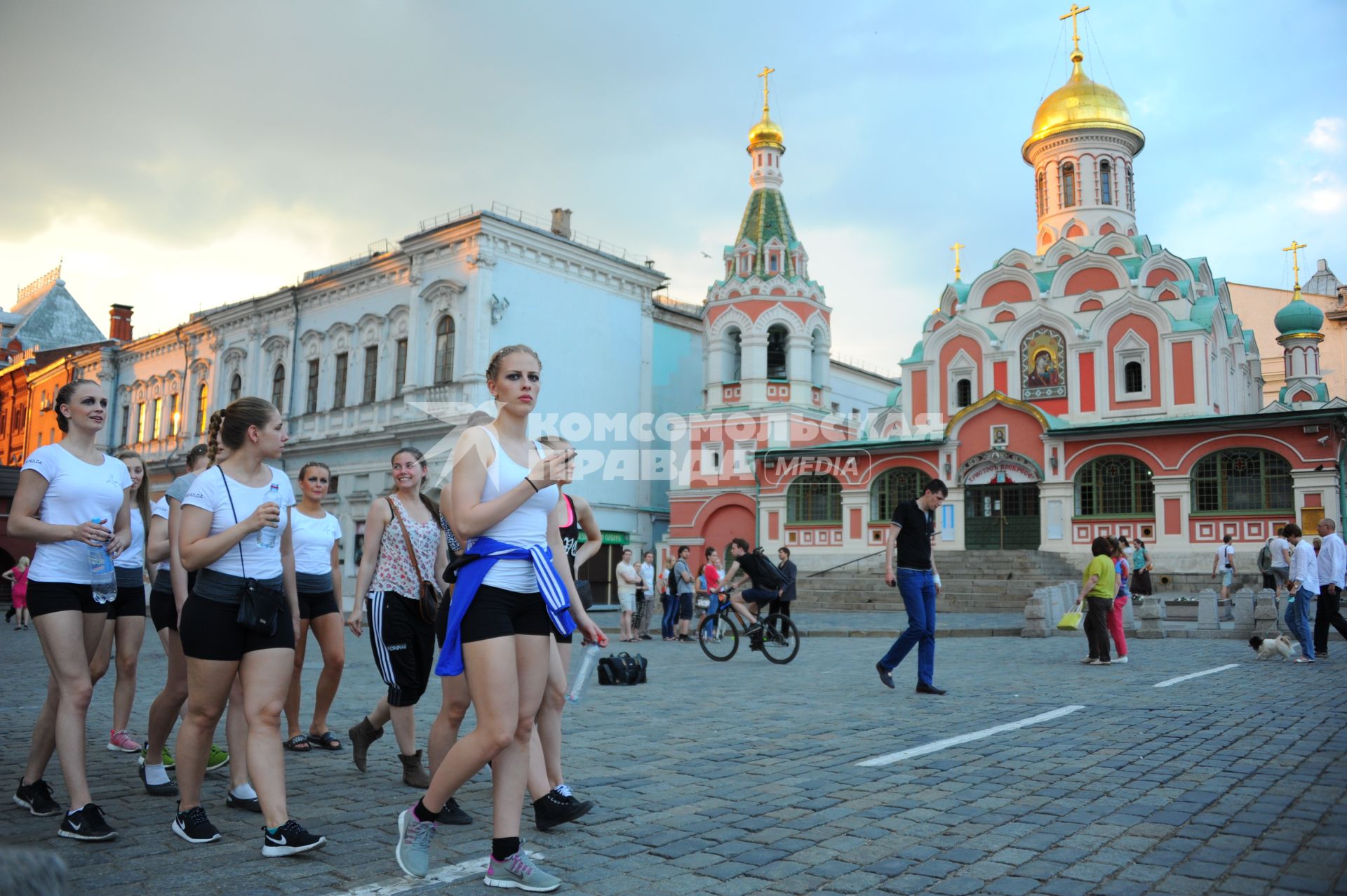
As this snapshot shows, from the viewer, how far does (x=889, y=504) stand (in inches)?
1366

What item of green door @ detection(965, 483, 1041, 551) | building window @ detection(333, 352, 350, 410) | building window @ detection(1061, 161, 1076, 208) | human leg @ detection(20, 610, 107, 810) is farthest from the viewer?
building window @ detection(1061, 161, 1076, 208)

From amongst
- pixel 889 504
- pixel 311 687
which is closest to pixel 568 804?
pixel 311 687

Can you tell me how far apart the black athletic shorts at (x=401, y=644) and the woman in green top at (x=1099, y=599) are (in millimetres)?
9211

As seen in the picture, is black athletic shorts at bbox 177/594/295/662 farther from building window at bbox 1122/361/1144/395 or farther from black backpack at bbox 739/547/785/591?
building window at bbox 1122/361/1144/395

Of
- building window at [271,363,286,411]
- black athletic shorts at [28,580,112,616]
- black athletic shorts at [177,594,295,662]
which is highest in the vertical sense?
Result: building window at [271,363,286,411]

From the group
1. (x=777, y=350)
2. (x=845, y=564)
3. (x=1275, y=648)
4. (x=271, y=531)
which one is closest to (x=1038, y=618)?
(x=1275, y=648)

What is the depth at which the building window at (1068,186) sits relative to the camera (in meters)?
40.2

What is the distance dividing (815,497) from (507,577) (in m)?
32.9

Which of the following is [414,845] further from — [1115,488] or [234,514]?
[1115,488]

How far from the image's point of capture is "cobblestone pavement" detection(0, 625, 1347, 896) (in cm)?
400

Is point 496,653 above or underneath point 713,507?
underneath

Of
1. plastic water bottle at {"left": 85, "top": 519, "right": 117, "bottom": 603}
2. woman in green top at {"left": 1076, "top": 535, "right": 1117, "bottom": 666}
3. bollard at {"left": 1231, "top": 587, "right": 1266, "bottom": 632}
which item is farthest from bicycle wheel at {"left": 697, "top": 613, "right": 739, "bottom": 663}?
plastic water bottle at {"left": 85, "top": 519, "right": 117, "bottom": 603}

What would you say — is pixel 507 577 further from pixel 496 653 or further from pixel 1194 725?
pixel 1194 725

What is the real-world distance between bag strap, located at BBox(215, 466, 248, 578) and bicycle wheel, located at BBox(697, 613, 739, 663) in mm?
10540
